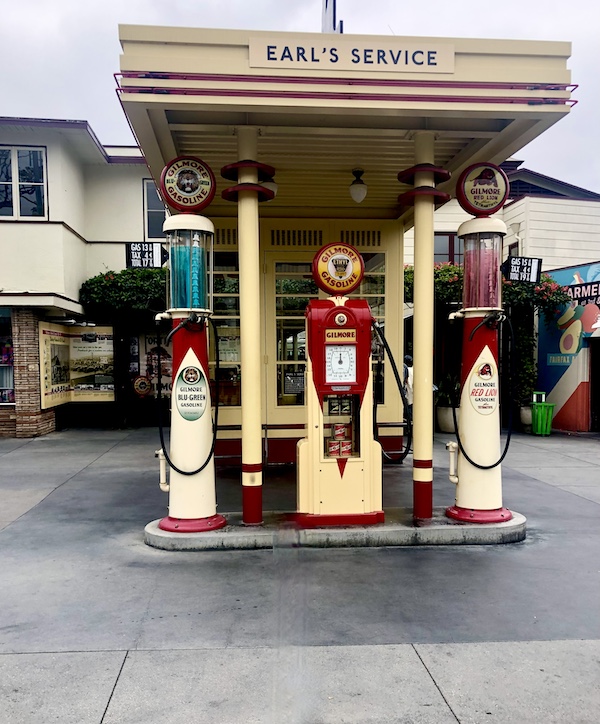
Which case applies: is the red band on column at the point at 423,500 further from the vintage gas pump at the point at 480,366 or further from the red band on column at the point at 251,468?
the red band on column at the point at 251,468

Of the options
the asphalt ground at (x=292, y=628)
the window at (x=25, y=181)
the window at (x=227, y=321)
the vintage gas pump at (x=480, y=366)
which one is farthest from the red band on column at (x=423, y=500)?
the window at (x=25, y=181)

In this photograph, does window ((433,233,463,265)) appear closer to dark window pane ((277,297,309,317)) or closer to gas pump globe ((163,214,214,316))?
dark window pane ((277,297,309,317))

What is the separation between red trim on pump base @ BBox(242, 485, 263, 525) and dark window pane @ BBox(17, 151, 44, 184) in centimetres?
997

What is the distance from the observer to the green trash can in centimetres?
1255

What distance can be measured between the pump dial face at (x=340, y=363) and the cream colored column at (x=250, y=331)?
0.69 m

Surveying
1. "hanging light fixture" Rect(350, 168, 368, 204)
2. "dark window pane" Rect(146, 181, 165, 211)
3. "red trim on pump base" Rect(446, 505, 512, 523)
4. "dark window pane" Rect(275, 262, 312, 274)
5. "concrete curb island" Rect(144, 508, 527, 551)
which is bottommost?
"concrete curb island" Rect(144, 508, 527, 551)

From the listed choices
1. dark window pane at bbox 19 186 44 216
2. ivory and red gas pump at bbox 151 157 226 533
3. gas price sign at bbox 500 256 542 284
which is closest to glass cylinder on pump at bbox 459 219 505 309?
ivory and red gas pump at bbox 151 157 226 533

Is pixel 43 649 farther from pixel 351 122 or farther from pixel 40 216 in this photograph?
pixel 40 216

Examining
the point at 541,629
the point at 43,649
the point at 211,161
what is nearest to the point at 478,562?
the point at 541,629

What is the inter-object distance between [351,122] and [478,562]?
13.8 ft

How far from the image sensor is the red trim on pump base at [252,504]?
18.1ft

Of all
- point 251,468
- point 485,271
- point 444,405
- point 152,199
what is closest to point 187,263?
point 251,468

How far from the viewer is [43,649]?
3574mm

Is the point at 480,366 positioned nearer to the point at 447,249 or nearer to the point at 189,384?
the point at 189,384
